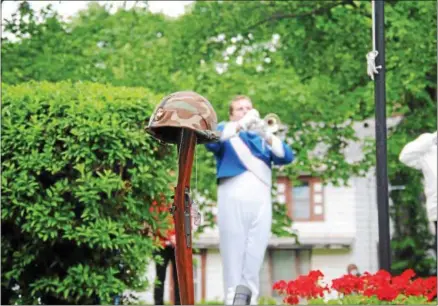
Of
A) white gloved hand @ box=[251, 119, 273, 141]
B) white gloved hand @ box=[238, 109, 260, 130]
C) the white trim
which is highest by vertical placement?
white gloved hand @ box=[238, 109, 260, 130]

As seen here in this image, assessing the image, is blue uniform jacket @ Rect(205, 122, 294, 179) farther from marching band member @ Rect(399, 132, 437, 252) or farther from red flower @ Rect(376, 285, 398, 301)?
marching band member @ Rect(399, 132, 437, 252)

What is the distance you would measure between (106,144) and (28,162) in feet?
2.27

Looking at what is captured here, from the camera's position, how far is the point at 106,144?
432 inches

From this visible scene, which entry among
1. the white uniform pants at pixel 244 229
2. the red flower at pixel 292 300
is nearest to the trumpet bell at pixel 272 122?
the white uniform pants at pixel 244 229

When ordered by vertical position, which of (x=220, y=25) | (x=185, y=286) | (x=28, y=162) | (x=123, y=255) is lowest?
(x=185, y=286)

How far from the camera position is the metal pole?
10914mm

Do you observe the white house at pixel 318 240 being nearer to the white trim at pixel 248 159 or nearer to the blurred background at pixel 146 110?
the blurred background at pixel 146 110

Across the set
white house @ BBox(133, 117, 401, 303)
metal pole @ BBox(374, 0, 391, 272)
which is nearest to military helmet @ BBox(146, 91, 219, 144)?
metal pole @ BBox(374, 0, 391, 272)

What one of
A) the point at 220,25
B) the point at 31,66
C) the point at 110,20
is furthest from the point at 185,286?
the point at 110,20

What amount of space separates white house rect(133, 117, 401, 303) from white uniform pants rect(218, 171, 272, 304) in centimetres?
3178

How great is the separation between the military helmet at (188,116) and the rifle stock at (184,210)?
6 cm

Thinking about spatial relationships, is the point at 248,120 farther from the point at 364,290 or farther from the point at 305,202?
the point at 305,202

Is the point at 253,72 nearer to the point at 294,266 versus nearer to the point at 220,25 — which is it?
the point at 220,25

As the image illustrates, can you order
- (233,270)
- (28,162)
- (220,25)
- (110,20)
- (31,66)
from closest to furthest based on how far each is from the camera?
(233,270), (28,162), (31,66), (220,25), (110,20)
